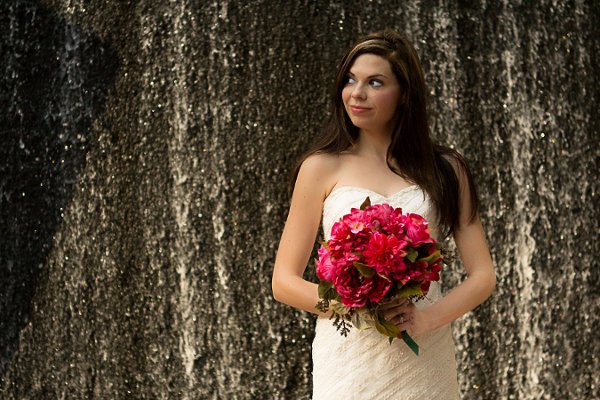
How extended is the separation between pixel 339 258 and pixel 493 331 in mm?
2317

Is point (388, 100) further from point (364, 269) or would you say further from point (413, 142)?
point (364, 269)

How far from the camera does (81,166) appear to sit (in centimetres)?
436

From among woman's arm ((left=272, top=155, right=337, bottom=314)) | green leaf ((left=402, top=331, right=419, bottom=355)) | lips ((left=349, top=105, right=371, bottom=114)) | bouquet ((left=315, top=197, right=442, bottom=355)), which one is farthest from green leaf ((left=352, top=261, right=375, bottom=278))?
lips ((left=349, top=105, right=371, bottom=114))

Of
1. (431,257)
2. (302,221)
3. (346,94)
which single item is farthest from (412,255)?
(346,94)

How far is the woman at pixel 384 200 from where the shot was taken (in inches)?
92.0

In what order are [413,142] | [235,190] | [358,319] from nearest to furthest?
[358,319]
[413,142]
[235,190]

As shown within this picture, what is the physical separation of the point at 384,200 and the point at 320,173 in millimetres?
190

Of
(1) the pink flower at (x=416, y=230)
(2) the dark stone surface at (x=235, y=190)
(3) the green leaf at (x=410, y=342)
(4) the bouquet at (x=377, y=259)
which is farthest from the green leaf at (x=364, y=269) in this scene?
(2) the dark stone surface at (x=235, y=190)

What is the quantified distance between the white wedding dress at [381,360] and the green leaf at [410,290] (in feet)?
1.05

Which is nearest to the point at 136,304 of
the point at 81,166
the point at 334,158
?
the point at 81,166

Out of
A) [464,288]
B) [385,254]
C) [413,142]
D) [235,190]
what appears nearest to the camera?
[385,254]

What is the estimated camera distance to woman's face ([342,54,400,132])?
7.75 feet

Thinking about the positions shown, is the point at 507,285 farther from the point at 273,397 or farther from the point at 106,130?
the point at 106,130

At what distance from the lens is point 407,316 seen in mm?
2164
